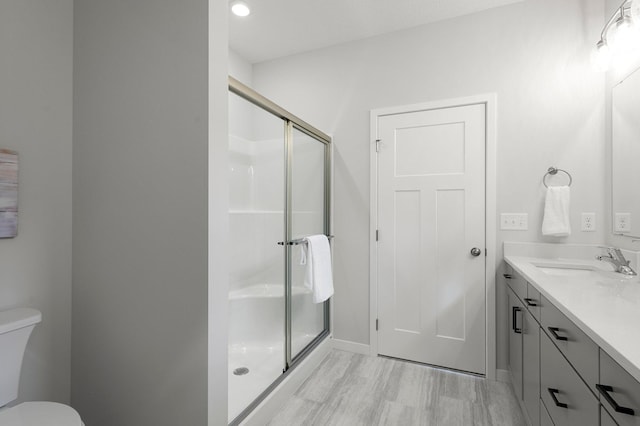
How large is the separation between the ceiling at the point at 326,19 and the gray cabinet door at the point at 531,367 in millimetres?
2151

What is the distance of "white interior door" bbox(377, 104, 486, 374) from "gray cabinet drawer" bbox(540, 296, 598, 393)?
103cm

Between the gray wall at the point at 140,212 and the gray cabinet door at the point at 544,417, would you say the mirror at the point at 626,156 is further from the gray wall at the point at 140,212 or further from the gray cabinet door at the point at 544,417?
the gray wall at the point at 140,212

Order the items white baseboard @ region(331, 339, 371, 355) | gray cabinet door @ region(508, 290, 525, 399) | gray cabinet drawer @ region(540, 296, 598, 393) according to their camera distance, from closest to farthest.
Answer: gray cabinet drawer @ region(540, 296, 598, 393)
gray cabinet door @ region(508, 290, 525, 399)
white baseboard @ region(331, 339, 371, 355)

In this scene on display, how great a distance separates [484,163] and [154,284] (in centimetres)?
225

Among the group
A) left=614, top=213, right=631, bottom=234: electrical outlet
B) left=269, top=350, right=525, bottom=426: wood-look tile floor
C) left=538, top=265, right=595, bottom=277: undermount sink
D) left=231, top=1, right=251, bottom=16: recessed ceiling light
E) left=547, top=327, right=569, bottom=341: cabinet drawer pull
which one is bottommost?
left=269, top=350, right=525, bottom=426: wood-look tile floor

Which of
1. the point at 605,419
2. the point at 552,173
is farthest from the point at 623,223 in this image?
the point at 605,419

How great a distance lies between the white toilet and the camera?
1091mm

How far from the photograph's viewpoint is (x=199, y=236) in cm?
123

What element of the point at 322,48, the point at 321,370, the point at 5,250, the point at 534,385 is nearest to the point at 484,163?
the point at 534,385

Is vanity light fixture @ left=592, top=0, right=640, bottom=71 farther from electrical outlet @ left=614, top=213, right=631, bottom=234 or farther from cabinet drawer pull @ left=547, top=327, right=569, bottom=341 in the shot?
cabinet drawer pull @ left=547, top=327, right=569, bottom=341

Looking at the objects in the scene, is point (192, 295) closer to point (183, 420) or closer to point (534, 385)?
point (183, 420)

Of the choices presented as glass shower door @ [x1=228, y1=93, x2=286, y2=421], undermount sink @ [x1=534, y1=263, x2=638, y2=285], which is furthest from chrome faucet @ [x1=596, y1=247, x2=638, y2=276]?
glass shower door @ [x1=228, y1=93, x2=286, y2=421]

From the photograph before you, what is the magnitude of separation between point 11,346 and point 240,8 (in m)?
2.39

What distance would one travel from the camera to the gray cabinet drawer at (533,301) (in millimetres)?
1365
